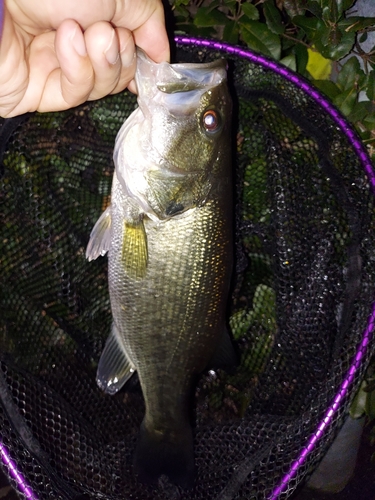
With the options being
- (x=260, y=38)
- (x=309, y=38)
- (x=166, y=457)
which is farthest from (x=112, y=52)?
(x=166, y=457)

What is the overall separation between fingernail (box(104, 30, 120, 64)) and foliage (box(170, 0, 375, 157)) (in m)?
1.00

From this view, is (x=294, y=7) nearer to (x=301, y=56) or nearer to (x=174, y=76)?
(x=301, y=56)

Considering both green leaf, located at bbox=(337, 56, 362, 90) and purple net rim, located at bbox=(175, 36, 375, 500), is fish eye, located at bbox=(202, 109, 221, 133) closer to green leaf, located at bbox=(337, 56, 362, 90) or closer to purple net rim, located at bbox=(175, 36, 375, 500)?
purple net rim, located at bbox=(175, 36, 375, 500)

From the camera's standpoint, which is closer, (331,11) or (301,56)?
(331,11)

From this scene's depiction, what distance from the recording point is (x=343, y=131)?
1925mm

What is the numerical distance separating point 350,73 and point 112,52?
136 cm

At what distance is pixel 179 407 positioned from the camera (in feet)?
6.75

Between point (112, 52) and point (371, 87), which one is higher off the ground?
point (112, 52)

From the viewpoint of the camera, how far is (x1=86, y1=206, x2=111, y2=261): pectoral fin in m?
1.93

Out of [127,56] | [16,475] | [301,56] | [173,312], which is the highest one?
[127,56]

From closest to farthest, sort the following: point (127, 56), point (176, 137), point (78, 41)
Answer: point (78, 41) → point (127, 56) → point (176, 137)

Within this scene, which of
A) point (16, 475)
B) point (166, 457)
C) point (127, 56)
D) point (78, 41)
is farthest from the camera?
point (166, 457)

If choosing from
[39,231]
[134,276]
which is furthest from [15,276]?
[134,276]

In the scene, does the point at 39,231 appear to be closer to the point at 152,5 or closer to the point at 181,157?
the point at 181,157
